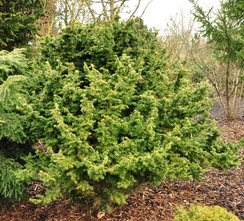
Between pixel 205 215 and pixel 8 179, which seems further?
pixel 8 179

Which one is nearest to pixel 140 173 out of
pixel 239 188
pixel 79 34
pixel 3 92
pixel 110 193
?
pixel 110 193

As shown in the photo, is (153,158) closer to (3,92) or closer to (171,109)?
(171,109)

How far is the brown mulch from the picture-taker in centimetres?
334

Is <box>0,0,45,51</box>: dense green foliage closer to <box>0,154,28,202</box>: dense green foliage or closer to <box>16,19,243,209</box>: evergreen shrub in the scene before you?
<box>16,19,243,209</box>: evergreen shrub

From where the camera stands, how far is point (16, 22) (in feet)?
14.6

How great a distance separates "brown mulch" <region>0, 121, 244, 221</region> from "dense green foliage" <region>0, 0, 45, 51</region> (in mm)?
2819

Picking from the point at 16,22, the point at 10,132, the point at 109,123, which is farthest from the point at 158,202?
the point at 16,22

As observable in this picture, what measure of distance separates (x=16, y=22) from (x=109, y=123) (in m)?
3.18

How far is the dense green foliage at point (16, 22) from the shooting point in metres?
4.38

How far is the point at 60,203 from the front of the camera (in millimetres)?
3684

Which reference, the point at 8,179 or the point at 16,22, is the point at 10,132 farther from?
the point at 16,22

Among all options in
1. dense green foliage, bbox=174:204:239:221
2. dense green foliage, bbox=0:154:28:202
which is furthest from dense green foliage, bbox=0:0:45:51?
dense green foliage, bbox=174:204:239:221

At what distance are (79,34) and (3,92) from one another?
1.26m

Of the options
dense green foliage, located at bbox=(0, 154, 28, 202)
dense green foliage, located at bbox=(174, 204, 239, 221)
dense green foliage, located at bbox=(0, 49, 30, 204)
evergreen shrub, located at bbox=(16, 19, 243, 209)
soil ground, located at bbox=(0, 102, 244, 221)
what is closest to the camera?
evergreen shrub, located at bbox=(16, 19, 243, 209)
